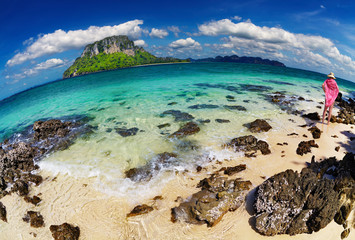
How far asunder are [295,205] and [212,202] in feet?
7.92

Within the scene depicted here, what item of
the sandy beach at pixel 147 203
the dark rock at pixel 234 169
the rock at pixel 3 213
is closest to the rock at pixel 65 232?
the sandy beach at pixel 147 203

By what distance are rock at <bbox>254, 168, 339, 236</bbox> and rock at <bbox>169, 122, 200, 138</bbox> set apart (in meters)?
6.99

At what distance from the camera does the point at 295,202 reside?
4793 millimetres

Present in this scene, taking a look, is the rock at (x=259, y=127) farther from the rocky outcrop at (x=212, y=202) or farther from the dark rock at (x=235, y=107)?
the rocky outcrop at (x=212, y=202)

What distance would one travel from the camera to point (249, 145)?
9461 millimetres

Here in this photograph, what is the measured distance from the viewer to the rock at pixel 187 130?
11758 mm

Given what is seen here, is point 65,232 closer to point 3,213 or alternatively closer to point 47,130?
point 3,213

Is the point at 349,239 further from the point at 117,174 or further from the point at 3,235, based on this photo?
the point at 3,235

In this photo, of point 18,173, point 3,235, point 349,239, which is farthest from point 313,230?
point 18,173

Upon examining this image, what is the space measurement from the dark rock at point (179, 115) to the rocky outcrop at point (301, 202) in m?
9.82

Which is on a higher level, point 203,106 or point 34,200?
point 203,106

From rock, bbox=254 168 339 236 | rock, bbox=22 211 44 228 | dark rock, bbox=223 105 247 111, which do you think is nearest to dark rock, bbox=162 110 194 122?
dark rock, bbox=223 105 247 111

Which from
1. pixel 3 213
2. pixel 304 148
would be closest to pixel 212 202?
pixel 304 148

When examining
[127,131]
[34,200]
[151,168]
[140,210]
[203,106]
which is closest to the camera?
[140,210]
